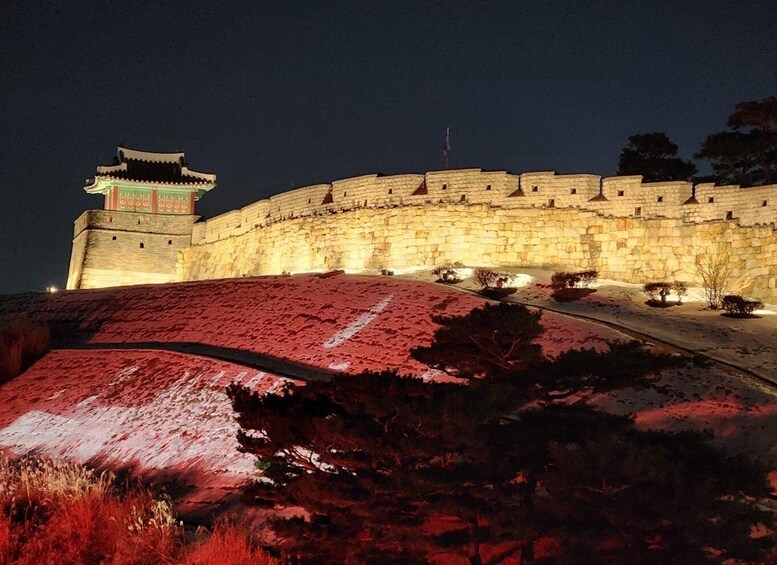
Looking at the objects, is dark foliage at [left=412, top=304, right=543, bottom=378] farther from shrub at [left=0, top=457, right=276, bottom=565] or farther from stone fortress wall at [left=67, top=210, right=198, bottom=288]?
stone fortress wall at [left=67, top=210, right=198, bottom=288]

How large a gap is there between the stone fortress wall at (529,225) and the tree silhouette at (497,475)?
1716cm

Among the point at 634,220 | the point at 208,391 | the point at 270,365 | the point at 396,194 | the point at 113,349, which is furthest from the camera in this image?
the point at 396,194

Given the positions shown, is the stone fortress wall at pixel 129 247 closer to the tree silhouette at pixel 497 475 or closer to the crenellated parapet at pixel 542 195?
the crenellated parapet at pixel 542 195

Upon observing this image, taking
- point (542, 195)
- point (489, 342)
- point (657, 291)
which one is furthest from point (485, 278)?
point (489, 342)

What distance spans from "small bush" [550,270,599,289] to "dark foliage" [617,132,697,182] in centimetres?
1529

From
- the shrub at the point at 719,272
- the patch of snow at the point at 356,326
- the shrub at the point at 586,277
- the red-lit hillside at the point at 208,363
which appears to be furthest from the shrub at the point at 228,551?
the shrub at the point at 719,272

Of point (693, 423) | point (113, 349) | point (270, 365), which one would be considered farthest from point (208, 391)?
point (693, 423)

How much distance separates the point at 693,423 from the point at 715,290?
37.0 feet

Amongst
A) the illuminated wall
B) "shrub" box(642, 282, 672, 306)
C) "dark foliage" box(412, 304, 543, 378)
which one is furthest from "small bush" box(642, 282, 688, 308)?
"dark foliage" box(412, 304, 543, 378)

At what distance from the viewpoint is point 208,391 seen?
18578 mm

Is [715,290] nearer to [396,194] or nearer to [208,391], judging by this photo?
[396,194]

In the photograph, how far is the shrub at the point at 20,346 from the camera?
22953mm

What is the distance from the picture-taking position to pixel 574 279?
2480cm

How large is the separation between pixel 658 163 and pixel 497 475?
32.7 m
